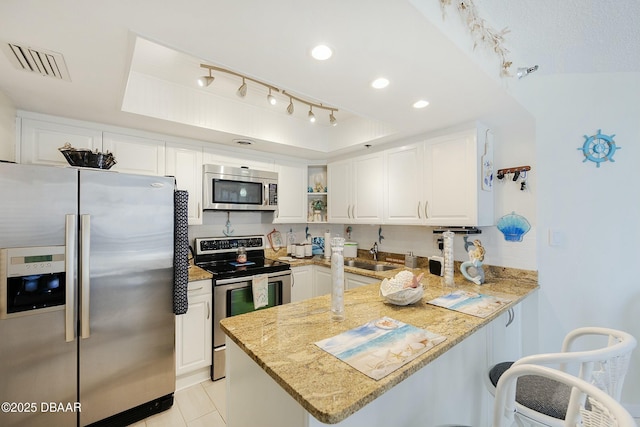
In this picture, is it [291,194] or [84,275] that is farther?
[291,194]

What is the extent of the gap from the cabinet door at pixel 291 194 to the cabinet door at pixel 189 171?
2.98 feet

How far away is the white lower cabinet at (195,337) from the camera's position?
7.41 ft

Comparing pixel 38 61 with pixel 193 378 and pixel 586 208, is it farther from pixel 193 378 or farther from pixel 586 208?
pixel 586 208

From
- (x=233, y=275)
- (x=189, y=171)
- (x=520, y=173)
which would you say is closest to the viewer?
(x=520, y=173)

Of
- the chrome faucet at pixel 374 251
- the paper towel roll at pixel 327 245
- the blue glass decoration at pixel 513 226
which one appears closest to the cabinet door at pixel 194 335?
the paper towel roll at pixel 327 245

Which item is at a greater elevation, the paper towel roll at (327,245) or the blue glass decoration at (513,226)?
the blue glass decoration at (513,226)

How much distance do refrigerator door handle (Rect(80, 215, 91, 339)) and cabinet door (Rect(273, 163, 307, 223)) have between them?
72.2 inches

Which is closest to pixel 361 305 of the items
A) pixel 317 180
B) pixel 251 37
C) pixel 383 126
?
pixel 251 37

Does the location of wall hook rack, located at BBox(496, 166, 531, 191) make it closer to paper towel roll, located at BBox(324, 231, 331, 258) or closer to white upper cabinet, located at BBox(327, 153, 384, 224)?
white upper cabinet, located at BBox(327, 153, 384, 224)

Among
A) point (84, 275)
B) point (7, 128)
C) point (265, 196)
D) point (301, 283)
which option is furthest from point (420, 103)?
point (7, 128)

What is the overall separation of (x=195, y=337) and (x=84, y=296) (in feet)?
3.14

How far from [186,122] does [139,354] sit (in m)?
1.80

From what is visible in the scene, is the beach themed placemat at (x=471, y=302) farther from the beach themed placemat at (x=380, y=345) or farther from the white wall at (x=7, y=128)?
the white wall at (x=7, y=128)

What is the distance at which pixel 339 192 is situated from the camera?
3.39 metres
